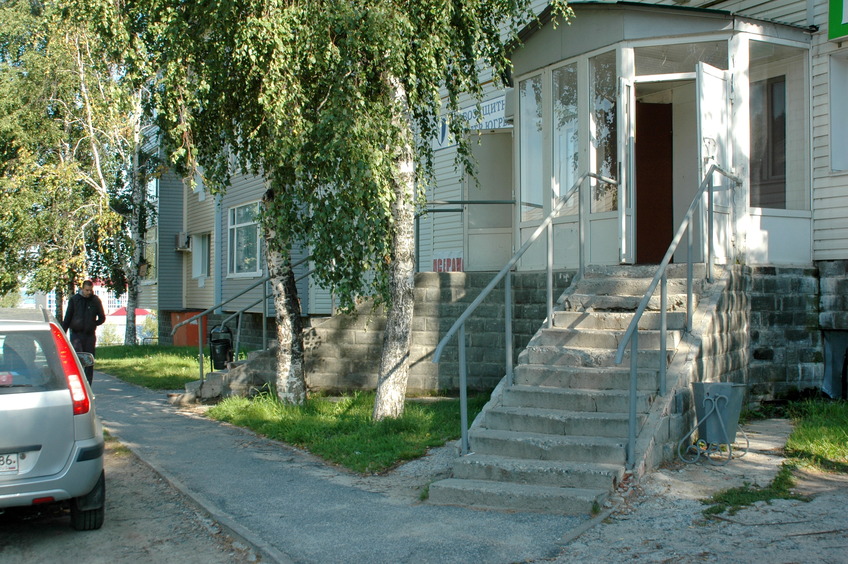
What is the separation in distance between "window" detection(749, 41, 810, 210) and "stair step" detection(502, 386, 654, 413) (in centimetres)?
410

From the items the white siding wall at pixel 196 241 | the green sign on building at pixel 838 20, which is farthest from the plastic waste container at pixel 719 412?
the white siding wall at pixel 196 241

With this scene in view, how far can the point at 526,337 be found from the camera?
32.0ft

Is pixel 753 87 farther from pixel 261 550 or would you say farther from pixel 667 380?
pixel 261 550

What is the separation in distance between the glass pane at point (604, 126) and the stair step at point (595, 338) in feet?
7.14

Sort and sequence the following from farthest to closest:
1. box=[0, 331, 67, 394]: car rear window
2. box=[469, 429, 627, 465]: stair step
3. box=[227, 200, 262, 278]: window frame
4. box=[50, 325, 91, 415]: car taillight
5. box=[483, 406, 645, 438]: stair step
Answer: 1. box=[227, 200, 262, 278]: window frame
2. box=[483, 406, 645, 438]: stair step
3. box=[469, 429, 627, 465]: stair step
4. box=[50, 325, 91, 415]: car taillight
5. box=[0, 331, 67, 394]: car rear window

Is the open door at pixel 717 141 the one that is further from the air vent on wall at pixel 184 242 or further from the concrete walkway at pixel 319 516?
the air vent on wall at pixel 184 242

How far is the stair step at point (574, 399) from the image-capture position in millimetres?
6605

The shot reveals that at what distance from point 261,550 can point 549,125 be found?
6578 millimetres

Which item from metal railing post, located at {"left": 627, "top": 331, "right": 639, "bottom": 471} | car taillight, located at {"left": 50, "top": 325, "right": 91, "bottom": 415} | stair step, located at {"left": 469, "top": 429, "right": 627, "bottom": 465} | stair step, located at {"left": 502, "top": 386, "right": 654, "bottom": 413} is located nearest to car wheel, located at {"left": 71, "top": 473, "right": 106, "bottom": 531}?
car taillight, located at {"left": 50, "top": 325, "right": 91, "bottom": 415}

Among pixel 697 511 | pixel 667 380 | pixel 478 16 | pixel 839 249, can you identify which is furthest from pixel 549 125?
pixel 697 511

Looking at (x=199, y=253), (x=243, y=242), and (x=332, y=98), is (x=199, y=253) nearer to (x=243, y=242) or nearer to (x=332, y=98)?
(x=243, y=242)

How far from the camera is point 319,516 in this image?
5812 millimetres

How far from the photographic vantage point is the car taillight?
526 centimetres

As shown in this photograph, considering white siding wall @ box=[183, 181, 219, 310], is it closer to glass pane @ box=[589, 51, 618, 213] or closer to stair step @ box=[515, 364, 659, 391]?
glass pane @ box=[589, 51, 618, 213]
